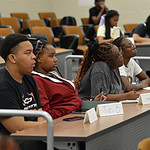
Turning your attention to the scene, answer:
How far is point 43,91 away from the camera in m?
2.61

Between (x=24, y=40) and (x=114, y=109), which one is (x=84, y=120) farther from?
(x=24, y=40)

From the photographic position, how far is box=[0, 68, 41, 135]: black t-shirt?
2.22 meters

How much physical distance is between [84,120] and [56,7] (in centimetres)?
1023

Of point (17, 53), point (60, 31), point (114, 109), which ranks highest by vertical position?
point (17, 53)

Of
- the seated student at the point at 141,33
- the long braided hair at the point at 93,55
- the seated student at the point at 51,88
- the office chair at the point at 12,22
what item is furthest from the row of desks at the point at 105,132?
the office chair at the point at 12,22

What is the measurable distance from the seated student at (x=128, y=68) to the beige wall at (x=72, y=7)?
7.20 m

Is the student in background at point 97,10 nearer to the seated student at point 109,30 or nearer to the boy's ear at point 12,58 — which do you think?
the seated student at point 109,30

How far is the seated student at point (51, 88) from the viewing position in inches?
104

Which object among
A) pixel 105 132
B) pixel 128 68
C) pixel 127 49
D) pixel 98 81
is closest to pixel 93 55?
pixel 98 81

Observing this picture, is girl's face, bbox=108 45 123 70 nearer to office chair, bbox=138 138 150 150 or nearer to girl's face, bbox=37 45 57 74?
girl's face, bbox=37 45 57 74

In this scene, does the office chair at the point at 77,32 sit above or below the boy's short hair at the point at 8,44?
below

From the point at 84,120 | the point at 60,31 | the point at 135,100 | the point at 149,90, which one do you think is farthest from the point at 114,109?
the point at 60,31

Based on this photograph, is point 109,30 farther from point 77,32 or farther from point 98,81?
point 98,81

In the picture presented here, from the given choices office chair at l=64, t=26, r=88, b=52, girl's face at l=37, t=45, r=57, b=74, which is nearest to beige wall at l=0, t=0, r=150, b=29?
office chair at l=64, t=26, r=88, b=52
